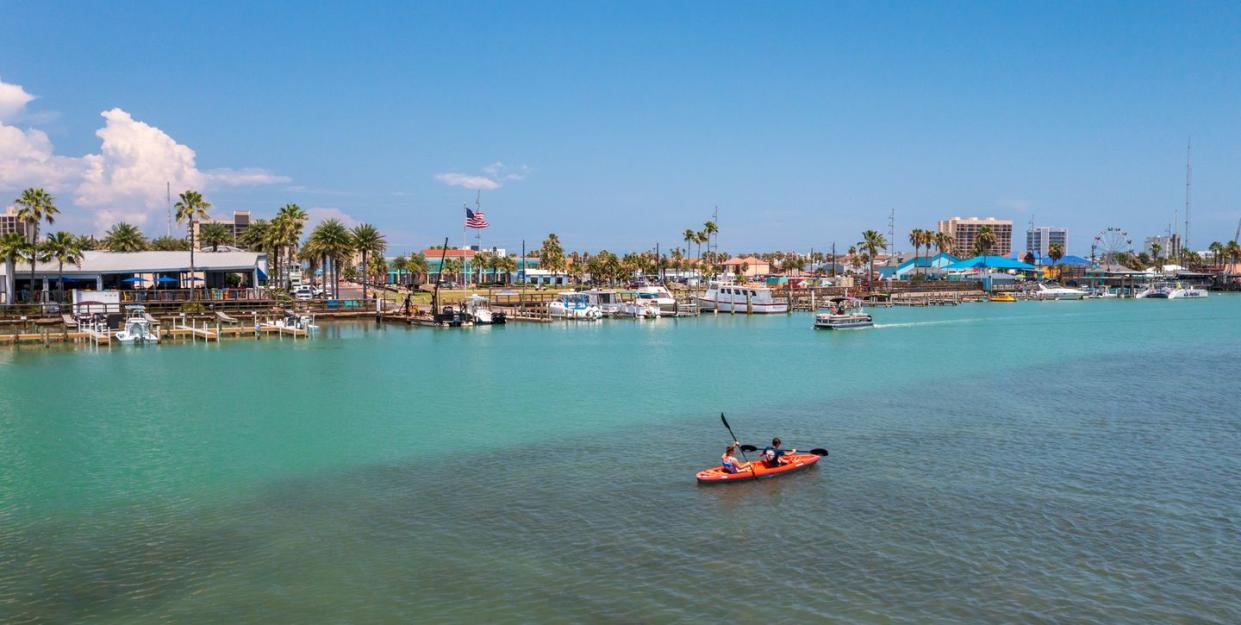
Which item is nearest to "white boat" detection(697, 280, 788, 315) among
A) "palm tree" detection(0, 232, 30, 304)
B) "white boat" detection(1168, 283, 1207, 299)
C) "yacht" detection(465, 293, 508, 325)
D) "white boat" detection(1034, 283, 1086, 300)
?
"yacht" detection(465, 293, 508, 325)

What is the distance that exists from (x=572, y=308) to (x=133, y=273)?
1835 inches

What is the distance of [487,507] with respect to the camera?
24.1m

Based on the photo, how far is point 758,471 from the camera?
27203 mm

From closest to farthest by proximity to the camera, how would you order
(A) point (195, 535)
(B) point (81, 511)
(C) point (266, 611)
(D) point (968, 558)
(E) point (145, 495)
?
(C) point (266, 611) → (D) point (968, 558) → (A) point (195, 535) → (B) point (81, 511) → (E) point (145, 495)

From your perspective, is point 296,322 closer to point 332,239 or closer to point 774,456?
point 332,239

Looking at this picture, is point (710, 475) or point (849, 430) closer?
point (710, 475)

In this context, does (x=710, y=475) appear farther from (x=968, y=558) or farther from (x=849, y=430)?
(x=849, y=430)

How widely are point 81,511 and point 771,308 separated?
101099 mm

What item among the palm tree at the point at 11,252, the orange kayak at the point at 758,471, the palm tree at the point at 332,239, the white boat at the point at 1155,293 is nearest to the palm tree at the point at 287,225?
the palm tree at the point at 332,239

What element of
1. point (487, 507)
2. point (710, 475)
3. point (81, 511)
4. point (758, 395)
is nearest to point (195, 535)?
point (81, 511)

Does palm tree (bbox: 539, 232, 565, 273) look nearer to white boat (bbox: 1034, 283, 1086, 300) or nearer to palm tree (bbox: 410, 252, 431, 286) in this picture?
palm tree (bbox: 410, 252, 431, 286)

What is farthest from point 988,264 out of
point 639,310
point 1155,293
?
point 639,310

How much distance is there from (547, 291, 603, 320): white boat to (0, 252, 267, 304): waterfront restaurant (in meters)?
32.8

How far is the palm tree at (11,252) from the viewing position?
73.7 m
